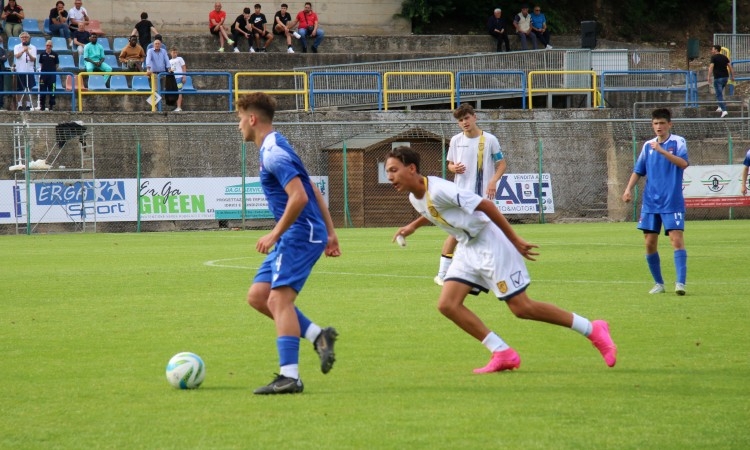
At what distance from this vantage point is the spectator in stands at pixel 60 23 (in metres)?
34.1

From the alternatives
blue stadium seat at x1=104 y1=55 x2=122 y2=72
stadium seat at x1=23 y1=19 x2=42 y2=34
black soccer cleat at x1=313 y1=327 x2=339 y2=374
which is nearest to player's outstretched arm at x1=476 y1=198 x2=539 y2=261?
black soccer cleat at x1=313 y1=327 x2=339 y2=374

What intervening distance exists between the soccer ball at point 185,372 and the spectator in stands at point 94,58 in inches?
1011

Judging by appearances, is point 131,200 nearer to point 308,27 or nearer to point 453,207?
point 308,27

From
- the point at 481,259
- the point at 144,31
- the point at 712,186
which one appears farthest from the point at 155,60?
the point at 481,259

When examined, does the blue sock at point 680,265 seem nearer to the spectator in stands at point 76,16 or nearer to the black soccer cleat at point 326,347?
the black soccer cleat at point 326,347

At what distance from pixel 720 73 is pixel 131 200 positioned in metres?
19.2

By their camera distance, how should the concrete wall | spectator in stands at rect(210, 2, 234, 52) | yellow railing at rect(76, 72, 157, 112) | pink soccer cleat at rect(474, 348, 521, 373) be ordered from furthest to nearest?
the concrete wall < spectator in stands at rect(210, 2, 234, 52) < yellow railing at rect(76, 72, 157, 112) < pink soccer cleat at rect(474, 348, 521, 373)

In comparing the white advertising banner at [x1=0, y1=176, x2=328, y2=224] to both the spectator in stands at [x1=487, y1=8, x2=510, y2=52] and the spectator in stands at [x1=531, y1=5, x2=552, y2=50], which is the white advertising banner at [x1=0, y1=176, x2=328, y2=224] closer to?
the spectator in stands at [x1=487, y1=8, x2=510, y2=52]

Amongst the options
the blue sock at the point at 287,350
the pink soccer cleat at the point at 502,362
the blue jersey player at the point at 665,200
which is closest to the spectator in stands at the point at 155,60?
the blue jersey player at the point at 665,200

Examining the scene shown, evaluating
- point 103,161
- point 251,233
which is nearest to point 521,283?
point 251,233

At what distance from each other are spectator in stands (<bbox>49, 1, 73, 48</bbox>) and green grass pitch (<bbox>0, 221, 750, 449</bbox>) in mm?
20344

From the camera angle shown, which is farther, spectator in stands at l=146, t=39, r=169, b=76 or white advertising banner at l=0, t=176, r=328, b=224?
spectator in stands at l=146, t=39, r=169, b=76

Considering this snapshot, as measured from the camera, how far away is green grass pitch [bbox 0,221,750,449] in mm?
5633

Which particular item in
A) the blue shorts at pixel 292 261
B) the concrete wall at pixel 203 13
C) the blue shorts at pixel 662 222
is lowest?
the blue shorts at pixel 662 222
